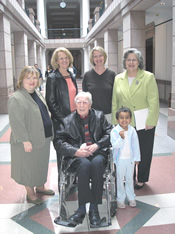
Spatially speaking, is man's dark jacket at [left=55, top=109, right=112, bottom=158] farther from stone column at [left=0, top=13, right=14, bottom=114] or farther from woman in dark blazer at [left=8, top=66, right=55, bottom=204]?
stone column at [left=0, top=13, right=14, bottom=114]

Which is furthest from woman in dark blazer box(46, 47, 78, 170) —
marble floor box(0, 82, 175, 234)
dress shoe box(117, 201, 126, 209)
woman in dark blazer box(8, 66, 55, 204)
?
dress shoe box(117, 201, 126, 209)

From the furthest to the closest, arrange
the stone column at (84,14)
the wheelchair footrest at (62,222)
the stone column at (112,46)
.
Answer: the stone column at (84,14) → the stone column at (112,46) → the wheelchair footrest at (62,222)

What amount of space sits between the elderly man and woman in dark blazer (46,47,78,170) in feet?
0.76

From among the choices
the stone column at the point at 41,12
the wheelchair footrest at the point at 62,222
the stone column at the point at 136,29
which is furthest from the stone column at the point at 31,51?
the wheelchair footrest at the point at 62,222

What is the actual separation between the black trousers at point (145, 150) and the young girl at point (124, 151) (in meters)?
0.39

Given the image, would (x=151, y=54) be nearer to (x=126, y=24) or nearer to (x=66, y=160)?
(x=126, y=24)

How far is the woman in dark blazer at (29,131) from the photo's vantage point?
8.75 feet

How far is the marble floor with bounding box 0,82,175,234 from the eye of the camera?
2.44 m

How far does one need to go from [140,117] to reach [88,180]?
0.98m

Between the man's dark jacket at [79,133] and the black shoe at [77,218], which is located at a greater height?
the man's dark jacket at [79,133]

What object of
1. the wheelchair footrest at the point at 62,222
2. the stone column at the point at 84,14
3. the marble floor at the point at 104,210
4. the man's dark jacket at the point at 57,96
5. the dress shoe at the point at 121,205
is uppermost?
the stone column at the point at 84,14

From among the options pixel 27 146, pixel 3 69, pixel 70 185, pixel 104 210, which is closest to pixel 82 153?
pixel 70 185

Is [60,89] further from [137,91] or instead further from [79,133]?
[137,91]

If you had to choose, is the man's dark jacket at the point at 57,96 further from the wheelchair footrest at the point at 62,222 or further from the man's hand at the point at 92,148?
the wheelchair footrest at the point at 62,222
